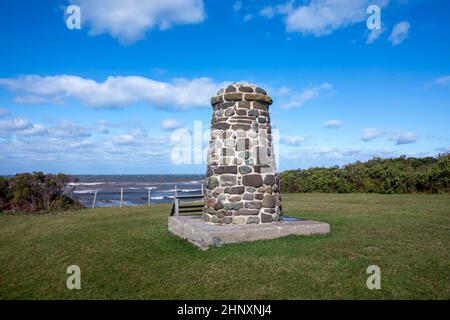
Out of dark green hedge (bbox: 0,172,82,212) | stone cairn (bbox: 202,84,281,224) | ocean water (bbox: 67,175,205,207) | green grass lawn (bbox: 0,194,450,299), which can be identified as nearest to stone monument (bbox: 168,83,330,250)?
stone cairn (bbox: 202,84,281,224)

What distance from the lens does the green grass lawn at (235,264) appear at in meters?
5.15

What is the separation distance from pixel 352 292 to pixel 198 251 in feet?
11.5

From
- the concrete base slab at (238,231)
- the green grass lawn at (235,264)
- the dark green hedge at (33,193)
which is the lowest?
the green grass lawn at (235,264)

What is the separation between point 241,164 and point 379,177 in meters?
16.7

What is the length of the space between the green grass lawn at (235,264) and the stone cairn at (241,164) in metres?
1.12

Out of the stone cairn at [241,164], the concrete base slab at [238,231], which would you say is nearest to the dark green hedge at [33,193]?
the concrete base slab at [238,231]

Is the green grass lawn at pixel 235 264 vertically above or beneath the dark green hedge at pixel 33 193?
beneath

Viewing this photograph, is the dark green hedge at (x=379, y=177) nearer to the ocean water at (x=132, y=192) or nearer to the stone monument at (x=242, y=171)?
the ocean water at (x=132, y=192)

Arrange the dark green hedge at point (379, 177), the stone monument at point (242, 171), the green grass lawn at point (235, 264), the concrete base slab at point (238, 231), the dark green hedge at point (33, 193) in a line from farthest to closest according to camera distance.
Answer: the dark green hedge at point (379, 177) < the dark green hedge at point (33, 193) < the stone monument at point (242, 171) < the concrete base slab at point (238, 231) < the green grass lawn at point (235, 264)

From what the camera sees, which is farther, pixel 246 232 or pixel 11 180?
pixel 11 180

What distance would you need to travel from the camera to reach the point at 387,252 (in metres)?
6.75

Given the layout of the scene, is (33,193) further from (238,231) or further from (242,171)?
(238,231)

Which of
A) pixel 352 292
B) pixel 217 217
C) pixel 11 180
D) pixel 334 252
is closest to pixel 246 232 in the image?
pixel 217 217
